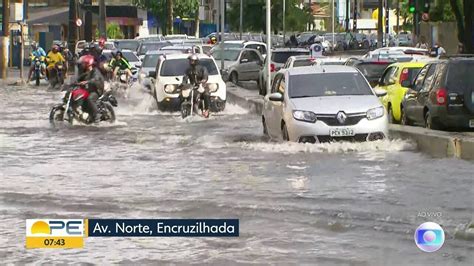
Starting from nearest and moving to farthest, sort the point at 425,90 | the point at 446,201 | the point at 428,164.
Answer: the point at 446,201 → the point at 428,164 → the point at 425,90

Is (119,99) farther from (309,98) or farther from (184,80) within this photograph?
(309,98)

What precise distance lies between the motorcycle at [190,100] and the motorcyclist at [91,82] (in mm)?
2592

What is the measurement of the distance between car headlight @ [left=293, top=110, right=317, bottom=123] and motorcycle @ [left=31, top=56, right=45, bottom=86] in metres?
29.0

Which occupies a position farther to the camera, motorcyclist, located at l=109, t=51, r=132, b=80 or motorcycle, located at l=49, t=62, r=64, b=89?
motorcycle, located at l=49, t=62, r=64, b=89

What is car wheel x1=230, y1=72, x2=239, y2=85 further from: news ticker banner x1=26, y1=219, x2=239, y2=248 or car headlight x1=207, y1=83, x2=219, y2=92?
news ticker banner x1=26, y1=219, x2=239, y2=248

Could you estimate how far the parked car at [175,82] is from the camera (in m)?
30.3

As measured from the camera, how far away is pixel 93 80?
25422 mm

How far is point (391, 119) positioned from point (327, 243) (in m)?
15.4

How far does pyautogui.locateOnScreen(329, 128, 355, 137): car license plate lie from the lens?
19.0 meters

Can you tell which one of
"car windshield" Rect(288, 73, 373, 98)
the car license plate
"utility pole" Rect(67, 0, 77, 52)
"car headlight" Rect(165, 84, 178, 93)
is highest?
"utility pole" Rect(67, 0, 77, 52)

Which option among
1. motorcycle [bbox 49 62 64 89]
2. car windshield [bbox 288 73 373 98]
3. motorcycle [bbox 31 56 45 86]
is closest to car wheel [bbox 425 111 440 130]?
car windshield [bbox 288 73 373 98]

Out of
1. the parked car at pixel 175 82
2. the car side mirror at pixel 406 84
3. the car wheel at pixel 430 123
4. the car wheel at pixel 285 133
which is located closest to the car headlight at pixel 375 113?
the car wheel at pixel 285 133

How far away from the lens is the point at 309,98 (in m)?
19.8

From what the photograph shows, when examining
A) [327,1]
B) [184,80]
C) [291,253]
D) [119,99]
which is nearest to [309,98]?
[184,80]
